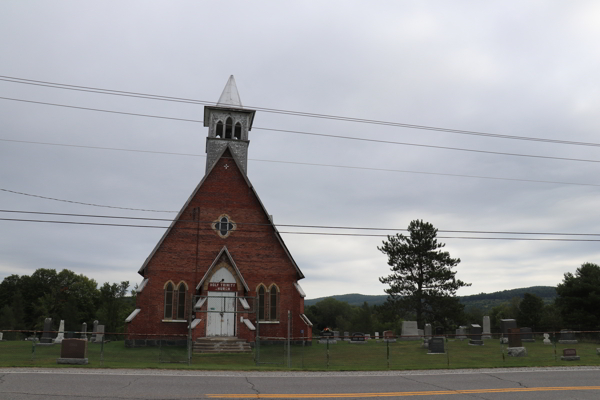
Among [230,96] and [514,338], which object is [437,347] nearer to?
[514,338]

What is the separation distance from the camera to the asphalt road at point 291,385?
A: 36.6 ft

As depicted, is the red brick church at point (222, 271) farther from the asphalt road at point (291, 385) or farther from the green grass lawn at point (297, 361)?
the asphalt road at point (291, 385)

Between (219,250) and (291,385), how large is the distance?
1887 cm

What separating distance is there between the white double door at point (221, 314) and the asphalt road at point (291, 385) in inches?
526

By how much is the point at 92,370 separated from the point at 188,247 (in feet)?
49.0

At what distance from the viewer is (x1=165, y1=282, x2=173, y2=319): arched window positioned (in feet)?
97.7

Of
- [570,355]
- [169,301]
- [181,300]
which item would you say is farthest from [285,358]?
[570,355]

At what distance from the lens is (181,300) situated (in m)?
30.2

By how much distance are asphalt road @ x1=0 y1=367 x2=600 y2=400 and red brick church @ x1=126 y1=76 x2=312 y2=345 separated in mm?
13494

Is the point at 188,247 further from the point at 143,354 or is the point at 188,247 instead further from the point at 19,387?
the point at 19,387

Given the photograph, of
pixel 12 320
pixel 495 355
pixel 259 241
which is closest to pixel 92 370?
pixel 259 241

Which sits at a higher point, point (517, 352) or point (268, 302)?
point (268, 302)

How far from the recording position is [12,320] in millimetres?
66062

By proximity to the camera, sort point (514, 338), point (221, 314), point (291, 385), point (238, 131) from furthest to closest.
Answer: point (238, 131), point (221, 314), point (514, 338), point (291, 385)
